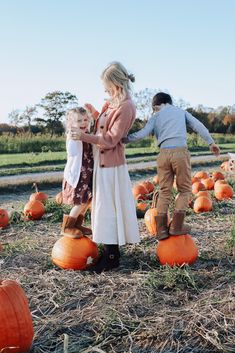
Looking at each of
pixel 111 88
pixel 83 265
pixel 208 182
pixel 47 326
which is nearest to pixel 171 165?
pixel 111 88

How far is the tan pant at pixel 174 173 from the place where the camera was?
4.66 meters

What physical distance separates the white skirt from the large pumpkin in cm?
153

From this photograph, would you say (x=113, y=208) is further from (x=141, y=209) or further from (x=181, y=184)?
(x=141, y=209)

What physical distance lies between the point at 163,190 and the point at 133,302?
1338 mm

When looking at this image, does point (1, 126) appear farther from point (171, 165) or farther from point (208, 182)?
point (171, 165)

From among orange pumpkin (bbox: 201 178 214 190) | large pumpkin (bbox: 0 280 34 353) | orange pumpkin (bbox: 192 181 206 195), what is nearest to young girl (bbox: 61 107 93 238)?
large pumpkin (bbox: 0 280 34 353)

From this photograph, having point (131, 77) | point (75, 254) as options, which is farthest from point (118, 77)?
point (75, 254)

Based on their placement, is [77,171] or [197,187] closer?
[77,171]

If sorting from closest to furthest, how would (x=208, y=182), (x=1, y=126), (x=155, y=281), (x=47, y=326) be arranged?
(x=47, y=326) → (x=155, y=281) → (x=208, y=182) → (x=1, y=126)

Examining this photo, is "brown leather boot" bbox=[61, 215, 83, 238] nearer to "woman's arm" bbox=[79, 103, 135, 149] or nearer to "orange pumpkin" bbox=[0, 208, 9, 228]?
"woman's arm" bbox=[79, 103, 135, 149]

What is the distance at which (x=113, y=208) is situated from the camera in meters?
4.58

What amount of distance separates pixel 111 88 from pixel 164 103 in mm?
521

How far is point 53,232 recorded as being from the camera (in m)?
6.16

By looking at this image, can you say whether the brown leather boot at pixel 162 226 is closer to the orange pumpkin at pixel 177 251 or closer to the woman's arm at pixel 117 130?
the orange pumpkin at pixel 177 251
